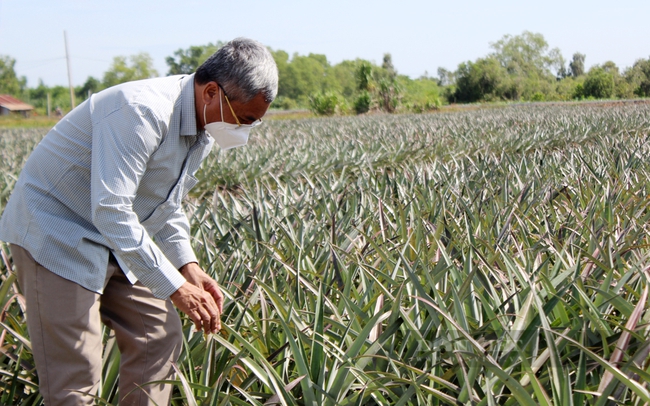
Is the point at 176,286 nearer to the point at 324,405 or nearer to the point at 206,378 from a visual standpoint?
the point at 206,378

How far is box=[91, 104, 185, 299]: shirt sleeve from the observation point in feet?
5.01

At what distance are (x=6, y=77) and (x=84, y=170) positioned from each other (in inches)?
3809

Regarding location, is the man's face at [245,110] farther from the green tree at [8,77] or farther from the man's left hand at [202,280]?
the green tree at [8,77]

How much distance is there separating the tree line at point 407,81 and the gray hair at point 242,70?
3213cm

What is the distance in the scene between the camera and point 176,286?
1.62 metres

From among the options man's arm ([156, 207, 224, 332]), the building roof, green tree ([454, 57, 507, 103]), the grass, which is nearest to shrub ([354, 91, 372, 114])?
green tree ([454, 57, 507, 103])

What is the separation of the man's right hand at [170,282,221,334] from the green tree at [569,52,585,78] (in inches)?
4621

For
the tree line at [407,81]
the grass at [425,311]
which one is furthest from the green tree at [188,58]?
the grass at [425,311]

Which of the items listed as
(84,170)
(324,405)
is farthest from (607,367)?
(84,170)

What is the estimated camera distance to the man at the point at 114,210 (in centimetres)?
157

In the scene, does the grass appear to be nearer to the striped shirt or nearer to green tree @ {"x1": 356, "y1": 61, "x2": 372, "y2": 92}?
the striped shirt

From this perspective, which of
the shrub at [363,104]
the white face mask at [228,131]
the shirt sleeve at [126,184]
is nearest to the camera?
the shirt sleeve at [126,184]

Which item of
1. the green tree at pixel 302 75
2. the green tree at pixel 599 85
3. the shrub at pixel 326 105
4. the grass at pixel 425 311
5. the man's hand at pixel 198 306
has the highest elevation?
the green tree at pixel 302 75

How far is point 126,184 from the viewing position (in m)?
1.55
